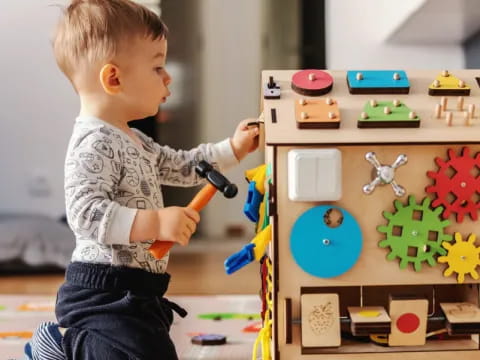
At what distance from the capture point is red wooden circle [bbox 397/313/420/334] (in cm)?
85

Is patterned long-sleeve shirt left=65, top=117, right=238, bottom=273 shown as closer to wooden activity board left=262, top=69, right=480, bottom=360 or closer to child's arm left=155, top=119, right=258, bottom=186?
child's arm left=155, top=119, right=258, bottom=186

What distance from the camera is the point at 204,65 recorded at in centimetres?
235

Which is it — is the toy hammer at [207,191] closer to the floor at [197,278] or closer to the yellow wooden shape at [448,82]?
the yellow wooden shape at [448,82]

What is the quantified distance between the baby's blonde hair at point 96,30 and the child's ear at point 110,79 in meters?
0.01

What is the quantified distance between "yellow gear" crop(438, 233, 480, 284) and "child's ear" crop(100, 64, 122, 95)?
0.47m

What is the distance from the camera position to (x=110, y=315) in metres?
0.85

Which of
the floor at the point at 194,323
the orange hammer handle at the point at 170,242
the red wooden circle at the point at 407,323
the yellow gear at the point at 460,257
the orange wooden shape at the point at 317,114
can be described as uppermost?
the orange wooden shape at the point at 317,114

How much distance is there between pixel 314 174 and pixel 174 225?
0.18 m

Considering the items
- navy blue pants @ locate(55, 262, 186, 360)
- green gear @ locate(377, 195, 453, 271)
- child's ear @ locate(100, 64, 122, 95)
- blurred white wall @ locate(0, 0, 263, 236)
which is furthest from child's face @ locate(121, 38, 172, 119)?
blurred white wall @ locate(0, 0, 263, 236)

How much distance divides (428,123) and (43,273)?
150 centimetres

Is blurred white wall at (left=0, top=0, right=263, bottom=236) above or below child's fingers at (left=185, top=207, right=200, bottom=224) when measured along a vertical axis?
above

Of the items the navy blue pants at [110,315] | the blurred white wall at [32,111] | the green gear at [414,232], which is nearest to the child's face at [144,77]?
the navy blue pants at [110,315]

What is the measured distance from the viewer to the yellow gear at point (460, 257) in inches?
32.6

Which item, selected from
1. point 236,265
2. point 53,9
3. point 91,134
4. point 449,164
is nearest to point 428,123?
point 449,164
